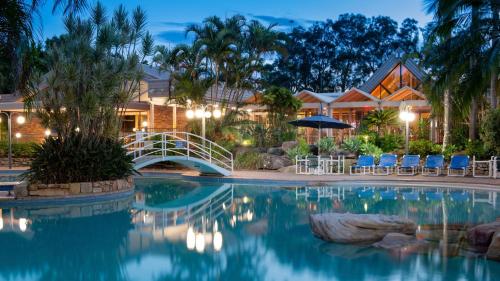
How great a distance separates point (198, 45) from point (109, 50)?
1043 cm

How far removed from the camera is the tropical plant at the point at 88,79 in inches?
595

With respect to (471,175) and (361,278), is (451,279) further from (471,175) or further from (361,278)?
(471,175)

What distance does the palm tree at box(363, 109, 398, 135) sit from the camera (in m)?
27.2

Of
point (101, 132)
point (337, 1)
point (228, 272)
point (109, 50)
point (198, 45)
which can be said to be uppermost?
point (337, 1)

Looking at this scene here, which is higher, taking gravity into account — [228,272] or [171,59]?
[171,59]

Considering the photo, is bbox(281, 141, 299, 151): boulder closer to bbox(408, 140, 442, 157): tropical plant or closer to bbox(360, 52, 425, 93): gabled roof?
bbox(408, 140, 442, 157): tropical plant

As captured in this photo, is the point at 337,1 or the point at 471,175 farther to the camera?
the point at 337,1

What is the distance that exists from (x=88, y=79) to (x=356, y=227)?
30.4 ft

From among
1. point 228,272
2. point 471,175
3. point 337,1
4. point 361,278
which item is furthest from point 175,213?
point 337,1

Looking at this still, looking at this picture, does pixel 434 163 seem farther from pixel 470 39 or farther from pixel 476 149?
pixel 470 39

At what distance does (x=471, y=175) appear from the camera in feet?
64.8

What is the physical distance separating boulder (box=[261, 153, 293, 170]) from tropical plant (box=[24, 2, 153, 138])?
27.7 ft

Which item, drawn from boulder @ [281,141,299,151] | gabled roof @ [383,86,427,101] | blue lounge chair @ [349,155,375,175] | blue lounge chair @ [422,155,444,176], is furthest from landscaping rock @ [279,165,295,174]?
gabled roof @ [383,86,427,101]

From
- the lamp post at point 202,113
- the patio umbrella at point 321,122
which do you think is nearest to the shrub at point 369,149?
the patio umbrella at point 321,122
